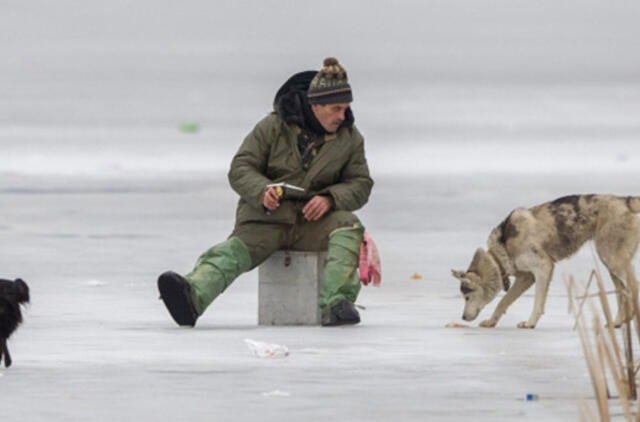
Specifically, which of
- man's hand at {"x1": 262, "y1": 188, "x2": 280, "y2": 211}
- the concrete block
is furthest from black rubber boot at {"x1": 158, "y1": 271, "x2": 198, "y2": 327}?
man's hand at {"x1": 262, "y1": 188, "x2": 280, "y2": 211}

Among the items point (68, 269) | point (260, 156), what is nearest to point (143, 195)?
point (68, 269)

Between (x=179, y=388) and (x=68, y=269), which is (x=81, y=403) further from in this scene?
(x=68, y=269)

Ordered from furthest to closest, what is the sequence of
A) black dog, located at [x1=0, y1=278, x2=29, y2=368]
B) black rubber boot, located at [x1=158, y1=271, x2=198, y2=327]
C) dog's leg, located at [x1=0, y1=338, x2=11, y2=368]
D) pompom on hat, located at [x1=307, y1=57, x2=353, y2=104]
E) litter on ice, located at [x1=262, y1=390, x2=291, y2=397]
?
1. pompom on hat, located at [x1=307, y1=57, x2=353, y2=104]
2. black rubber boot, located at [x1=158, y1=271, x2=198, y2=327]
3. black dog, located at [x1=0, y1=278, x2=29, y2=368]
4. dog's leg, located at [x1=0, y1=338, x2=11, y2=368]
5. litter on ice, located at [x1=262, y1=390, x2=291, y2=397]

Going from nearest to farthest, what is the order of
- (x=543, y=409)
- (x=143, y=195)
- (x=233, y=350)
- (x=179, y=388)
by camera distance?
1. (x=543, y=409)
2. (x=179, y=388)
3. (x=233, y=350)
4. (x=143, y=195)

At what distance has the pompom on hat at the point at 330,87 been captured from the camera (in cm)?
1019

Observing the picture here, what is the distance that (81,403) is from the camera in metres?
6.78

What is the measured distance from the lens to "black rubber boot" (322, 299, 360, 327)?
32.9ft

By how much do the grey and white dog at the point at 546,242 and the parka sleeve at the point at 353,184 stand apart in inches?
33.0

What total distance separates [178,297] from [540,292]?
89.3 inches

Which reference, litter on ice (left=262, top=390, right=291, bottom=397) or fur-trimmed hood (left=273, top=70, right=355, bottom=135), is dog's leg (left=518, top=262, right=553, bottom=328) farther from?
litter on ice (left=262, top=390, right=291, bottom=397)

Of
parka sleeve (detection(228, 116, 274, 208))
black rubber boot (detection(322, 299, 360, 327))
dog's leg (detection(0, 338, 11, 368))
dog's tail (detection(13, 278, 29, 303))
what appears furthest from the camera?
parka sleeve (detection(228, 116, 274, 208))

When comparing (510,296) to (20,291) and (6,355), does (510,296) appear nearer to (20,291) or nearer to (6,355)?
(20,291)

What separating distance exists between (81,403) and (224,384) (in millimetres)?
797

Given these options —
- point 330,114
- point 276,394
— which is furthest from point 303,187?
point 276,394
